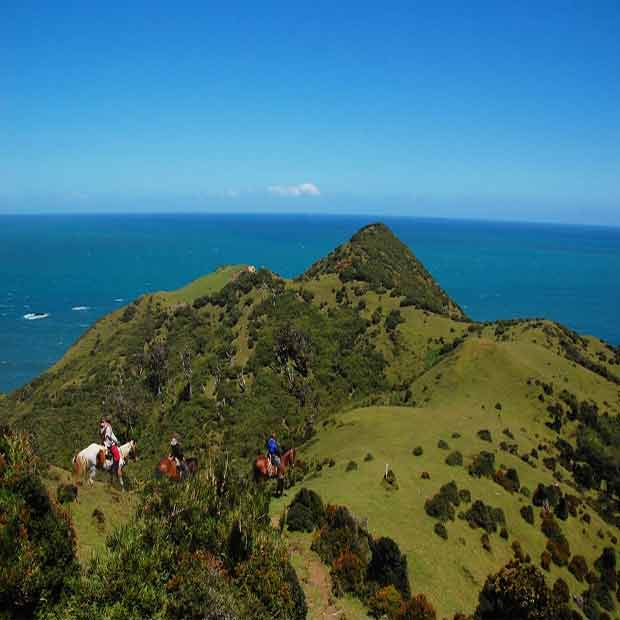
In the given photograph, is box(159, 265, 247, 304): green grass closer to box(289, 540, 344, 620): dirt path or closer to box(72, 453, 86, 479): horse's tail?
box(72, 453, 86, 479): horse's tail

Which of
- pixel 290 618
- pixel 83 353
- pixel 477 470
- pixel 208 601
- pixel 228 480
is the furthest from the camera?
pixel 83 353

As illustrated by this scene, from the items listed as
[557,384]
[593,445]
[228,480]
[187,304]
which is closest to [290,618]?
[228,480]

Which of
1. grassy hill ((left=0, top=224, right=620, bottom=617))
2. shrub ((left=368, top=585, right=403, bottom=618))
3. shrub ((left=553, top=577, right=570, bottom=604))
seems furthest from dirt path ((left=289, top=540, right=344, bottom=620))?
shrub ((left=553, top=577, right=570, bottom=604))

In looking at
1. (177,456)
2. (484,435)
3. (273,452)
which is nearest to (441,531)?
(273,452)

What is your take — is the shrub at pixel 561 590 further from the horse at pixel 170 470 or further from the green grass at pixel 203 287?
the green grass at pixel 203 287

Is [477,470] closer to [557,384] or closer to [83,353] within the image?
[557,384]

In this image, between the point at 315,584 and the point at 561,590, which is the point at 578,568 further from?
the point at 315,584
